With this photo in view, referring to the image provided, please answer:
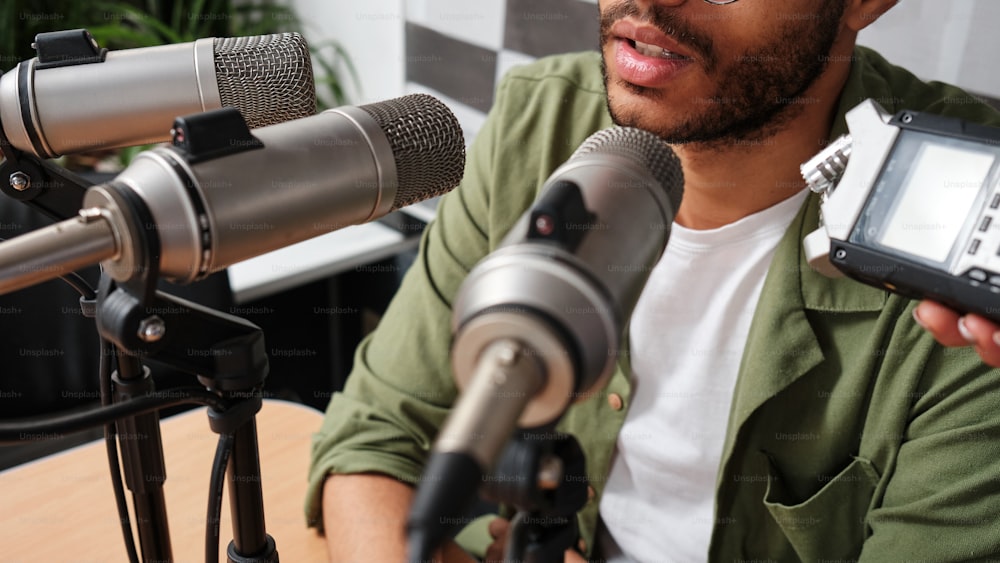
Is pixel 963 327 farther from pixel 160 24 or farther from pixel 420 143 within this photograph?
pixel 160 24

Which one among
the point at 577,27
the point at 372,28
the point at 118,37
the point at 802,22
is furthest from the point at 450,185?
the point at 118,37

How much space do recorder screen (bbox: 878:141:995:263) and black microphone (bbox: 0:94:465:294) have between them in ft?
1.30

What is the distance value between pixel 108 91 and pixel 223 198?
190 mm

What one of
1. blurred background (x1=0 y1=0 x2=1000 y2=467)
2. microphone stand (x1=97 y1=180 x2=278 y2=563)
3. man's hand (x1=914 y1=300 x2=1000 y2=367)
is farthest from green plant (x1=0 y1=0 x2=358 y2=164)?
man's hand (x1=914 y1=300 x2=1000 y2=367)

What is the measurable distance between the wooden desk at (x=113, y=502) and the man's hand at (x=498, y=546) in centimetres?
21

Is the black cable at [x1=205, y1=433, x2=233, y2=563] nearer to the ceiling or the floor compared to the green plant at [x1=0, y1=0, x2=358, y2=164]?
nearer to the ceiling

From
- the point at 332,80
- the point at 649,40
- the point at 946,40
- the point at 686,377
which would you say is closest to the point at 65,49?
the point at 649,40

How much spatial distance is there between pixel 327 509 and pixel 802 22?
78 cm

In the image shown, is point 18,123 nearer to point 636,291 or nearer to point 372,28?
point 636,291

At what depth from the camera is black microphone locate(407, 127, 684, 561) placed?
14.3 inches

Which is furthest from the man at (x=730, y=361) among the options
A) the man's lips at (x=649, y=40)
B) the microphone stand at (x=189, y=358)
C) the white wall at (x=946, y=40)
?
the microphone stand at (x=189, y=358)

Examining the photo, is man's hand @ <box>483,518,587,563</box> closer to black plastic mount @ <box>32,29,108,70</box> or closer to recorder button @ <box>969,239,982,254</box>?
recorder button @ <box>969,239,982,254</box>

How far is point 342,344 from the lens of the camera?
240cm

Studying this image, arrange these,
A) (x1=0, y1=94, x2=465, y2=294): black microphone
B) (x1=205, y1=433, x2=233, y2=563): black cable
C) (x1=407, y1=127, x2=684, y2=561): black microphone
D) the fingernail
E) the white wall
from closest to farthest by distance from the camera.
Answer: (x1=407, y1=127, x2=684, y2=561): black microphone → (x1=0, y1=94, x2=465, y2=294): black microphone → (x1=205, y1=433, x2=233, y2=563): black cable → the fingernail → the white wall
